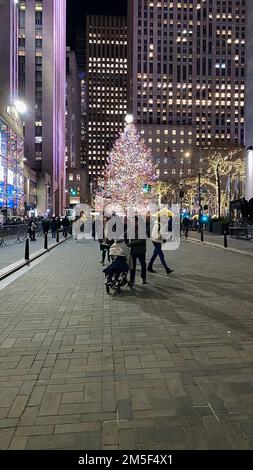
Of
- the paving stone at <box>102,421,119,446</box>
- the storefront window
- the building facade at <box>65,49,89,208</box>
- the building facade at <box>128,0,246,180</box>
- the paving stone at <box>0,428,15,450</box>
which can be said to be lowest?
the paving stone at <box>0,428,15,450</box>

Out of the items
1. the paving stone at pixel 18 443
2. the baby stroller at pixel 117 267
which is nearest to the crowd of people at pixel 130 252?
the baby stroller at pixel 117 267

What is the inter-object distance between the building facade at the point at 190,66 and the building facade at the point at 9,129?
100052mm

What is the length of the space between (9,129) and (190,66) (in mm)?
139383

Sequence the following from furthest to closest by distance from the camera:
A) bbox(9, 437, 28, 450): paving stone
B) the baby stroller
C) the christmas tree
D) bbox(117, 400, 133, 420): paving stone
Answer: the christmas tree → the baby stroller → bbox(117, 400, 133, 420): paving stone → bbox(9, 437, 28, 450): paving stone

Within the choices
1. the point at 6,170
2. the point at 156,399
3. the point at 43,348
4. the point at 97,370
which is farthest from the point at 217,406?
the point at 6,170

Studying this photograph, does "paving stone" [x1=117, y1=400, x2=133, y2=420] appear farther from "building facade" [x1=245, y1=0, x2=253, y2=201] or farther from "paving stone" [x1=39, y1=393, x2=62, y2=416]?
"building facade" [x1=245, y1=0, x2=253, y2=201]

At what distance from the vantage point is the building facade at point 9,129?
43.1 m

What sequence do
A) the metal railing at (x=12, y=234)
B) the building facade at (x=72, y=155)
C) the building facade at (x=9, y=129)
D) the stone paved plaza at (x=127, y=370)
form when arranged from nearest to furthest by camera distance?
the stone paved plaza at (x=127, y=370), the metal railing at (x=12, y=234), the building facade at (x=9, y=129), the building facade at (x=72, y=155)

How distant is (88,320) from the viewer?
A: 7.11 metres

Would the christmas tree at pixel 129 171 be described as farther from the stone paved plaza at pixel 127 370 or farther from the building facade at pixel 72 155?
the building facade at pixel 72 155

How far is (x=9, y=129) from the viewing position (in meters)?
45.7

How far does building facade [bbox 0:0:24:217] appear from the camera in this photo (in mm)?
43125

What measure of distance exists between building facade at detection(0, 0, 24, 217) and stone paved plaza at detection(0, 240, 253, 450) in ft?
113

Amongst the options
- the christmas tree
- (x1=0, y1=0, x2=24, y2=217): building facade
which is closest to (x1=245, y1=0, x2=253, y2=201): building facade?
the christmas tree
